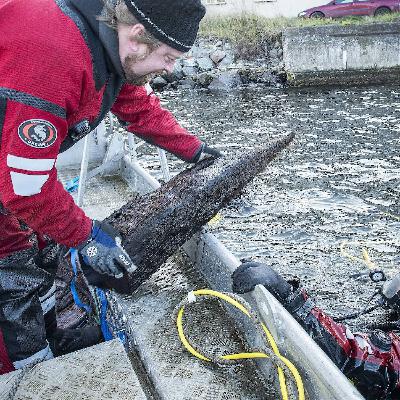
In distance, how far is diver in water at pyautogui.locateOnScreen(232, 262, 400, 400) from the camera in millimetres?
3016

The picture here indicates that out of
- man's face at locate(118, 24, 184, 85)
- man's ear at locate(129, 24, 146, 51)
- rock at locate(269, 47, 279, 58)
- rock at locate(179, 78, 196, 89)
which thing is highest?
man's ear at locate(129, 24, 146, 51)

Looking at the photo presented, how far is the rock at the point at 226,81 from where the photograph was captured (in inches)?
835

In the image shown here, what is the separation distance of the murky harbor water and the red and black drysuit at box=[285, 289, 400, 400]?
2228mm

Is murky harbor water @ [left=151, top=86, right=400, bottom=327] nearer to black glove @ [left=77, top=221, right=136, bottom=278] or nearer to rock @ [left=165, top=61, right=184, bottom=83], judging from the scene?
black glove @ [left=77, top=221, right=136, bottom=278]

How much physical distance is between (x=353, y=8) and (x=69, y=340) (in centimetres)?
2494

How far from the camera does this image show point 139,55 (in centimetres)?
244

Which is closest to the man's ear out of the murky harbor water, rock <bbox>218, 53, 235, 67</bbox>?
the murky harbor water

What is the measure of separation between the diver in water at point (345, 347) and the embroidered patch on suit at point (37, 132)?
1.38 meters

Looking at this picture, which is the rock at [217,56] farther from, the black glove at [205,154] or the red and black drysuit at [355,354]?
the red and black drysuit at [355,354]

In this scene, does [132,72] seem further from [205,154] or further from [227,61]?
[227,61]

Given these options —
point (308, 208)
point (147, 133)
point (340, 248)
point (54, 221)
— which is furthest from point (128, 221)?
Answer: point (308, 208)

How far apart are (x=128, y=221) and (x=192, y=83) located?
18.9 metres

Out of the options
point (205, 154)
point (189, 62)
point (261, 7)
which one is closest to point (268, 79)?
point (189, 62)

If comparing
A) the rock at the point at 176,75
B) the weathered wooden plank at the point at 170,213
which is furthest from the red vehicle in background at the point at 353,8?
the weathered wooden plank at the point at 170,213
